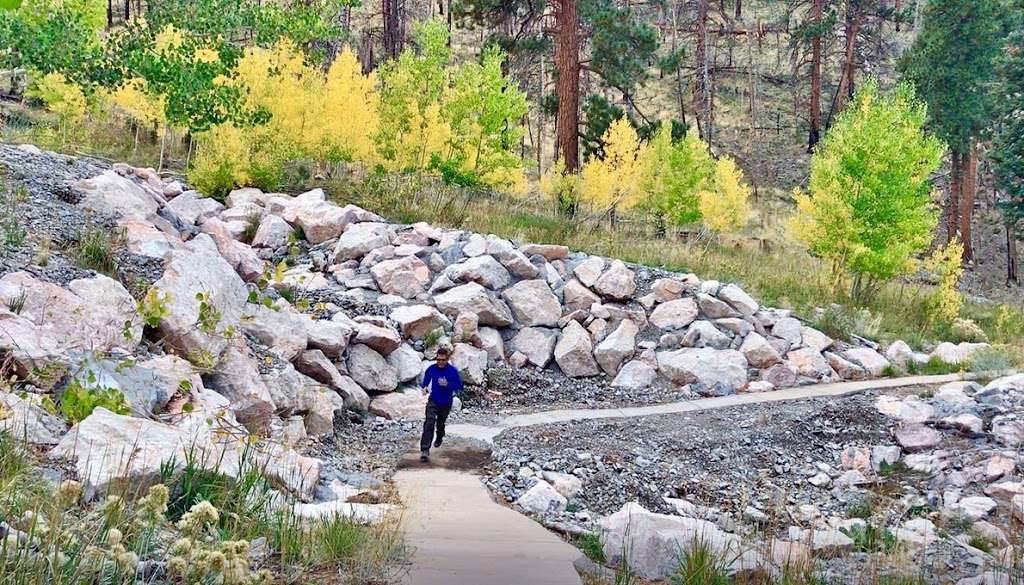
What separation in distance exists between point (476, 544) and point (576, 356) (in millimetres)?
7972

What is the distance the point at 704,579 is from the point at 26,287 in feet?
18.9

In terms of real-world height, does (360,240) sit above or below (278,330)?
above

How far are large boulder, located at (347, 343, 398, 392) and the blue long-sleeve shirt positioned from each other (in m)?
2.33

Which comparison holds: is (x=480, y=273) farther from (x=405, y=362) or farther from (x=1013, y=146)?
(x=1013, y=146)

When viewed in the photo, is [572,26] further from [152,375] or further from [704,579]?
[704,579]

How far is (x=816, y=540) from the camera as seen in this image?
546 centimetres

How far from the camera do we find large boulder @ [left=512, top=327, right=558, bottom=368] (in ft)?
41.9

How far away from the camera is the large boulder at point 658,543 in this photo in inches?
179

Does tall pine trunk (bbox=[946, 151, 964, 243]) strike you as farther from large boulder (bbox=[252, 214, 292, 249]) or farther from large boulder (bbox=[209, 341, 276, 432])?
large boulder (bbox=[209, 341, 276, 432])

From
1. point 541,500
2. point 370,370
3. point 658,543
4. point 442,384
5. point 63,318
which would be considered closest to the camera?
point 658,543

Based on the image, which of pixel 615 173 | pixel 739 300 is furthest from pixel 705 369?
pixel 615 173

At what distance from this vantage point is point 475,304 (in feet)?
41.3

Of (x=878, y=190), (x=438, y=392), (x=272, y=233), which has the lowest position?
(x=438, y=392)

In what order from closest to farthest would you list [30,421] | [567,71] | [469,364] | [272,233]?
1. [30,421]
2. [469,364]
3. [272,233]
4. [567,71]
